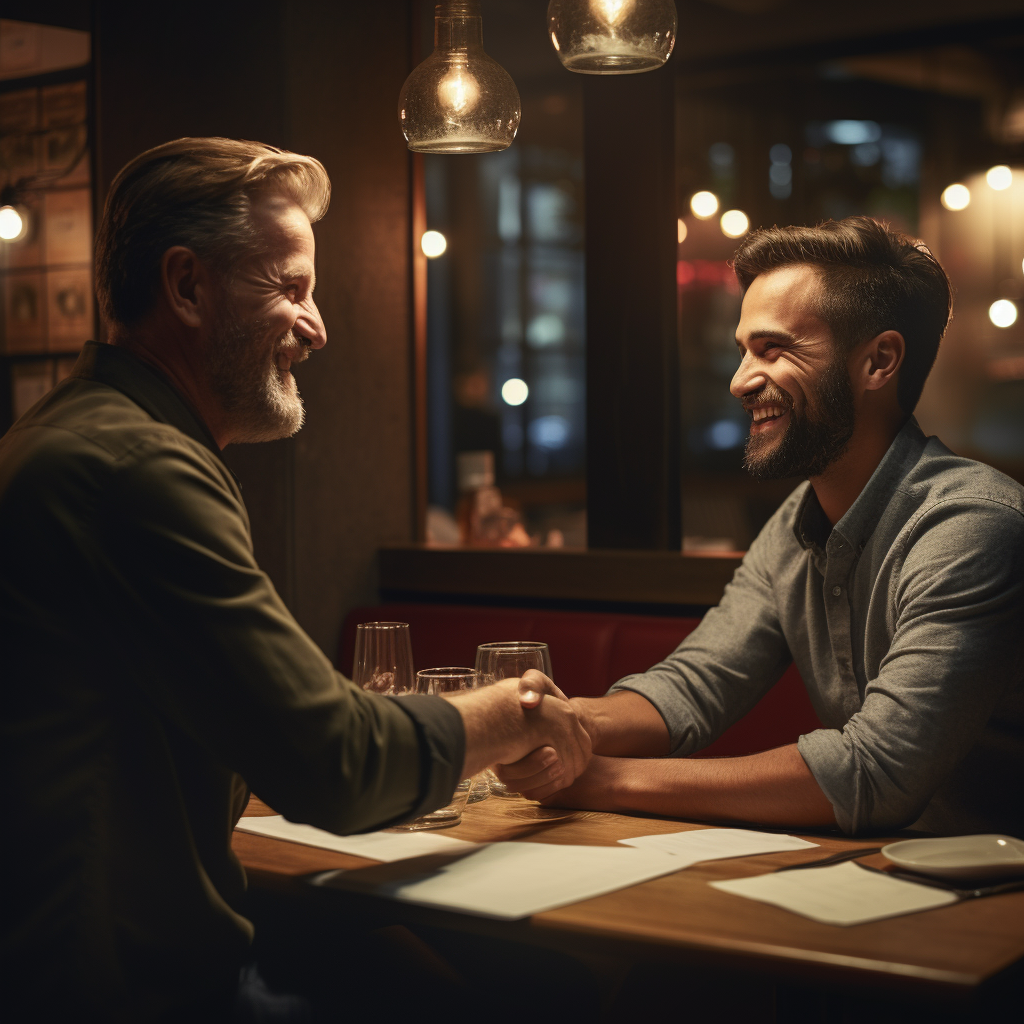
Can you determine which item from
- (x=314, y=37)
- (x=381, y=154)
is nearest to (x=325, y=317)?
(x=381, y=154)

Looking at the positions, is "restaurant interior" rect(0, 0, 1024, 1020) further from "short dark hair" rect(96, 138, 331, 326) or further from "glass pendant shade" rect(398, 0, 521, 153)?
"short dark hair" rect(96, 138, 331, 326)

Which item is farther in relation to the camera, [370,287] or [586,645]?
[370,287]

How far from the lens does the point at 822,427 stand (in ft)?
6.32

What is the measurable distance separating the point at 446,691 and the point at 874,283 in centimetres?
96

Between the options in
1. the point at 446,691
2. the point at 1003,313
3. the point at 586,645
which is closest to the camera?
the point at 446,691

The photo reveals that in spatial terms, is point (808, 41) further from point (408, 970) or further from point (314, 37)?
point (408, 970)

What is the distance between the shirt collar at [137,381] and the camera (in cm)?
137

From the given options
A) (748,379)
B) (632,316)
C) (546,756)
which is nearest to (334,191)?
(632,316)

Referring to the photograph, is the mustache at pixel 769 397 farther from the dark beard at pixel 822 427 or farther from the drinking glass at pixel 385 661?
the drinking glass at pixel 385 661

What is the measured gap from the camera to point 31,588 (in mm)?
Answer: 1200

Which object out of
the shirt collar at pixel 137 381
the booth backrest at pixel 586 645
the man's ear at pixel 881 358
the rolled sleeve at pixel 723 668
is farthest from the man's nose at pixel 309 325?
the booth backrest at pixel 586 645

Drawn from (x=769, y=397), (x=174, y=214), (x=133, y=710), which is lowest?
(x=133, y=710)

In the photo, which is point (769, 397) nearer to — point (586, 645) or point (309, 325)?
point (309, 325)

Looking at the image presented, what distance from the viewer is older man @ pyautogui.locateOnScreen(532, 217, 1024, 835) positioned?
154 cm
